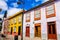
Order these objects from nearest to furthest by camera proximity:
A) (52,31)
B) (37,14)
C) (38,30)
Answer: (52,31) < (38,30) < (37,14)

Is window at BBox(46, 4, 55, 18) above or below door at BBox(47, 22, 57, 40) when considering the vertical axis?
above

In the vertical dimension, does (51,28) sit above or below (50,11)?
below

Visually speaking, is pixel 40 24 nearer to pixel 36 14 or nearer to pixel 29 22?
pixel 36 14

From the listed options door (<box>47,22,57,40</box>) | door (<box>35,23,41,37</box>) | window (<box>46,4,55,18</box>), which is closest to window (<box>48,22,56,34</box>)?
door (<box>47,22,57,40</box>)

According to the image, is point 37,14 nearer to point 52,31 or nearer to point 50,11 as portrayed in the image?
point 50,11

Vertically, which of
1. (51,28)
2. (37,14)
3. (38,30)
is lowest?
(38,30)

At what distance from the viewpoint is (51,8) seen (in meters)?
13.8

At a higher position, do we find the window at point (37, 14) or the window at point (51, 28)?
the window at point (37, 14)

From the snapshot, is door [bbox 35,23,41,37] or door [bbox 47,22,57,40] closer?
door [bbox 47,22,57,40]

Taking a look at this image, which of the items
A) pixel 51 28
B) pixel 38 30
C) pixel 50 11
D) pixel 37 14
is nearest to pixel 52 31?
pixel 51 28

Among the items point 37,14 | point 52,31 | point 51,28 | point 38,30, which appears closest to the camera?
point 52,31

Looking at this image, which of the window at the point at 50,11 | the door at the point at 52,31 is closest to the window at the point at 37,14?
the window at the point at 50,11

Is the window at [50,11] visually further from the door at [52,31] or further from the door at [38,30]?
the door at [38,30]

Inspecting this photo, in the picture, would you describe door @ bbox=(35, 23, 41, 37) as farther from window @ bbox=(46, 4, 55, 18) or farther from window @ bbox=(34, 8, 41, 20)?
window @ bbox=(46, 4, 55, 18)
